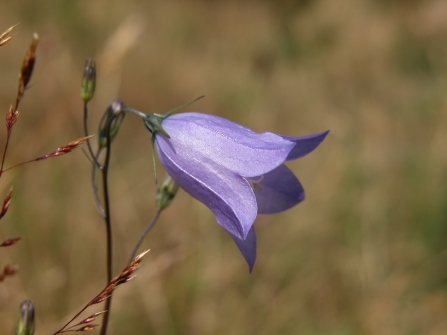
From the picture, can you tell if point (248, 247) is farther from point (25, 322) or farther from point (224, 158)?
point (25, 322)

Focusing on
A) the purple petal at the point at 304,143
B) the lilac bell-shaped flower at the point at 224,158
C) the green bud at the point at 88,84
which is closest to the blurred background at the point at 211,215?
the green bud at the point at 88,84

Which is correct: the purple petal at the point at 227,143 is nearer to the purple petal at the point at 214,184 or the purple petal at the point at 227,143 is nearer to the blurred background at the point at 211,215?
the purple petal at the point at 214,184

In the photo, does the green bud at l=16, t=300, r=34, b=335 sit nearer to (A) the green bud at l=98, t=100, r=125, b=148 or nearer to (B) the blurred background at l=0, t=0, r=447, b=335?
(A) the green bud at l=98, t=100, r=125, b=148

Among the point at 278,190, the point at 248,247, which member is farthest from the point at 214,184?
the point at 278,190

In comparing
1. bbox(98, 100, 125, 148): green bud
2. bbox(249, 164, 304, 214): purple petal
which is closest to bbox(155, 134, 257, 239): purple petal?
bbox(98, 100, 125, 148): green bud

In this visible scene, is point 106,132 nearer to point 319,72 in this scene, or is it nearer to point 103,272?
point 103,272

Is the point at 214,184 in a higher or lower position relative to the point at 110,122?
lower
